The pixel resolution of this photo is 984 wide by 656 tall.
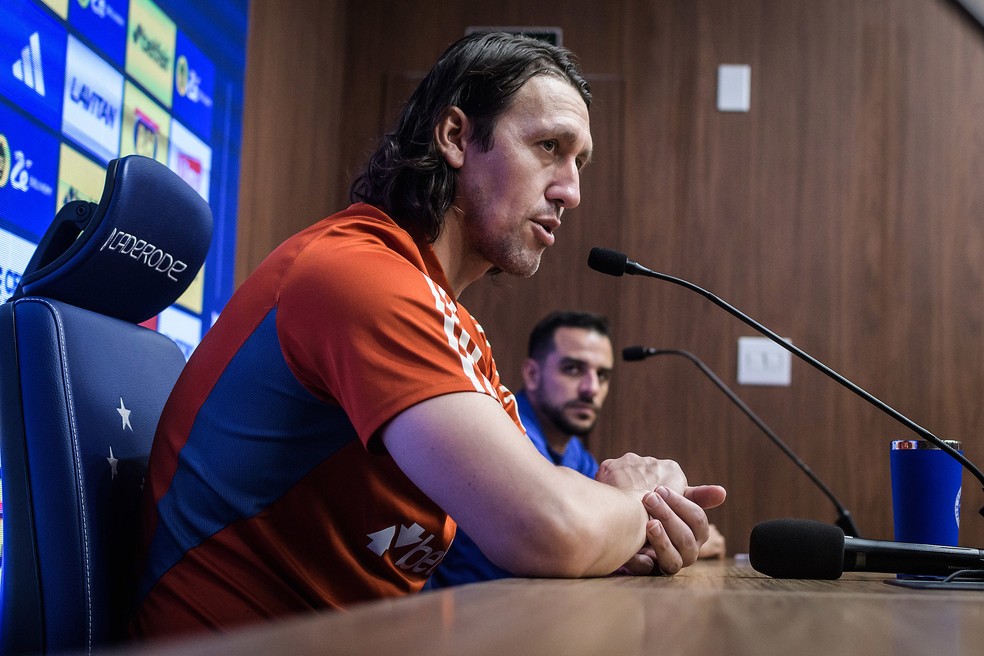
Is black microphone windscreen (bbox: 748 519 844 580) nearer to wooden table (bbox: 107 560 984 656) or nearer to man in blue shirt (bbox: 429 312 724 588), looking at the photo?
wooden table (bbox: 107 560 984 656)

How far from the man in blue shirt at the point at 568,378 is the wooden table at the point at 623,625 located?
2.35m

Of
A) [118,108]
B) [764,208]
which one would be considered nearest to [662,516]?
[118,108]

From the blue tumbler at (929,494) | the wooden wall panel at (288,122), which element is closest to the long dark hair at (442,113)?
the blue tumbler at (929,494)

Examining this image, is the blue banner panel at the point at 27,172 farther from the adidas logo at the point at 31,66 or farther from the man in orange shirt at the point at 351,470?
the man in orange shirt at the point at 351,470

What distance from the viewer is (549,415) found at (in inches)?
126

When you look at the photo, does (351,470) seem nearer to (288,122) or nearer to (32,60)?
(32,60)

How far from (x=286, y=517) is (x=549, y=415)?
87.6 inches

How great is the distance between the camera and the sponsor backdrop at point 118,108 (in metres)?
1.44

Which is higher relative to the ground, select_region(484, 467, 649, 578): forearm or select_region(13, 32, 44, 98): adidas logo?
select_region(13, 32, 44, 98): adidas logo

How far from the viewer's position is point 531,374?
3264mm

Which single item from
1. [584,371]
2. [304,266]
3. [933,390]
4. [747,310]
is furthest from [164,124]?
[933,390]

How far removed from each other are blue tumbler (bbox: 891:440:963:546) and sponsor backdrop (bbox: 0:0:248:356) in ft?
4.30

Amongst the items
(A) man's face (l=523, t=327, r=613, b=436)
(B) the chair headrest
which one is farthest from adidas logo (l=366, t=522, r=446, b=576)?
(A) man's face (l=523, t=327, r=613, b=436)

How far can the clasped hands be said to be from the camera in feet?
3.40
